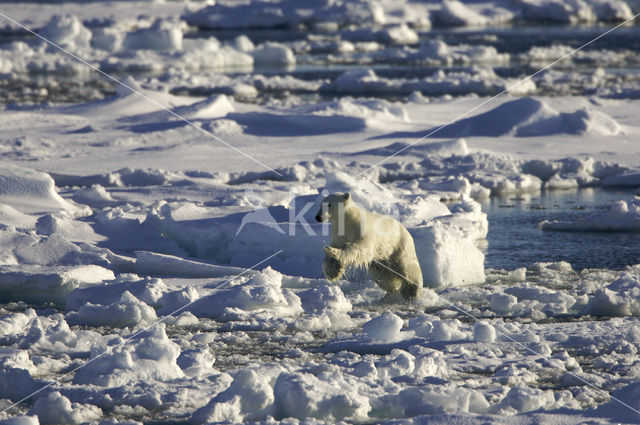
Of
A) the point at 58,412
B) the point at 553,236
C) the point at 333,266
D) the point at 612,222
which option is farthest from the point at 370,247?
the point at 612,222

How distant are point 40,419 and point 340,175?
16.7ft

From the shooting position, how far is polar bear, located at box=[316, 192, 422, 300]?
6988mm

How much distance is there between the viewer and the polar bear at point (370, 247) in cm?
699

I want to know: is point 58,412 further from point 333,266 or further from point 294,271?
point 294,271

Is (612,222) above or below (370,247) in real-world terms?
below

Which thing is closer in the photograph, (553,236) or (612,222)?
(553,236)

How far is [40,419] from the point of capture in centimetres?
494

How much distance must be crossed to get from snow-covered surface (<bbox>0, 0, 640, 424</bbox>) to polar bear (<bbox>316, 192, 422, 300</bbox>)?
0.75ft

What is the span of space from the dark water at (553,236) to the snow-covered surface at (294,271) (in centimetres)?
21

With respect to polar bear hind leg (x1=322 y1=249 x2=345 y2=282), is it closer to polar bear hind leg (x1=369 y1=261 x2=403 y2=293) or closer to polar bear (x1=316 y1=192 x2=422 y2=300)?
polar bear (x1=316 y1=192 x2=422 y2=300)

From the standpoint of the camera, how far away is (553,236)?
1020 centimetres

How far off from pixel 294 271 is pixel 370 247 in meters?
1.29

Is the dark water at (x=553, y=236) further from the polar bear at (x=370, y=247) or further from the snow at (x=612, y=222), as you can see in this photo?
→ the polar bear at (x=370, y=247)

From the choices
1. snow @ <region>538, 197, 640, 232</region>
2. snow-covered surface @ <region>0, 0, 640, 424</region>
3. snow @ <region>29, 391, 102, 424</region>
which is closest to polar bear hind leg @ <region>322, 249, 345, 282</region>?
snow-covered surface @ <region>0, 0, 640, 424</region>
